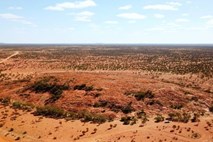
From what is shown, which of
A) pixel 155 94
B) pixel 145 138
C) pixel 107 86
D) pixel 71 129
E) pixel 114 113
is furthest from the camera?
pixel 107 86

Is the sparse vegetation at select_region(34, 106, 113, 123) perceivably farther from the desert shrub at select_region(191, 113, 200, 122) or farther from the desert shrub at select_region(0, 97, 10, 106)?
the desert shrub at select_region(191, 113, 200, 122)

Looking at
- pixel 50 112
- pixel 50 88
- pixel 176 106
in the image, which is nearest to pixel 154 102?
pixel 176 106

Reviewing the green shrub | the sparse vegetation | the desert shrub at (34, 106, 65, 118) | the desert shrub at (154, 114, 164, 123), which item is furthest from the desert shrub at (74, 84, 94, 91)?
the desert shrub at (154, 114, 164, 123)

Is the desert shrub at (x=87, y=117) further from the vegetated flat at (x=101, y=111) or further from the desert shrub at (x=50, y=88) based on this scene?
the desert shrub at (x=50, y=88)

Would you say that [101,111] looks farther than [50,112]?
Yes

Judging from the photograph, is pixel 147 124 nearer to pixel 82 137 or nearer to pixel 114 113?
pixel 114 113

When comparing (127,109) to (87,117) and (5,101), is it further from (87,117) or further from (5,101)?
(5,101)

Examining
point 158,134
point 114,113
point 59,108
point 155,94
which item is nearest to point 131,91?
point 155,94

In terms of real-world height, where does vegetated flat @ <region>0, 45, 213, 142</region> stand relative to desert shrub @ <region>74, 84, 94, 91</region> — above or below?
below
